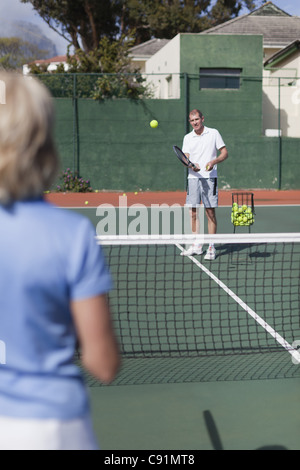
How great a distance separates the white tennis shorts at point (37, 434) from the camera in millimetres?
1318

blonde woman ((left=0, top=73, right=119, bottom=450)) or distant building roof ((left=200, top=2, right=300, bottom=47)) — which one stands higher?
distant building roof ((left=200, top=2, right=300, bottom=47))

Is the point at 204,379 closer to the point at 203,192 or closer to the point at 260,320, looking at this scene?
the point at 260,320

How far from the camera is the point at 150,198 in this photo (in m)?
16.6

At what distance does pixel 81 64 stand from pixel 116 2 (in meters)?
17.1

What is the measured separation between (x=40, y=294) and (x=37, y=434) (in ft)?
0.99

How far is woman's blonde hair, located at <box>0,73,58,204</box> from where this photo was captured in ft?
4.05

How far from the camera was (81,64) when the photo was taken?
19.7m

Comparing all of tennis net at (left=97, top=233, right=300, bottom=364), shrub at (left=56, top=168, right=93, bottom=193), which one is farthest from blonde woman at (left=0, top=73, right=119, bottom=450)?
shrub at (left=56, top=168, right=93, bottom=193)

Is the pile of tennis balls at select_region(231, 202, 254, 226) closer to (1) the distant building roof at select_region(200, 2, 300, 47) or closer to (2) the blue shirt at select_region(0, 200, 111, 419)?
(2) the blue shirt at select_region(0, 200, 111, 419)

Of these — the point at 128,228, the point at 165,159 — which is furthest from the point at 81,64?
the point at 128,228

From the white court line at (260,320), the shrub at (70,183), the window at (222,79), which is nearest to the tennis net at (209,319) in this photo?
the white court line at (260,320)

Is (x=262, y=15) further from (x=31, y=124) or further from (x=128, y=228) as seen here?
(x=31, y=124)

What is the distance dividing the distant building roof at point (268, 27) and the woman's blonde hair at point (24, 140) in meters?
28.9

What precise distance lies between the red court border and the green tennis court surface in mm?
9441
